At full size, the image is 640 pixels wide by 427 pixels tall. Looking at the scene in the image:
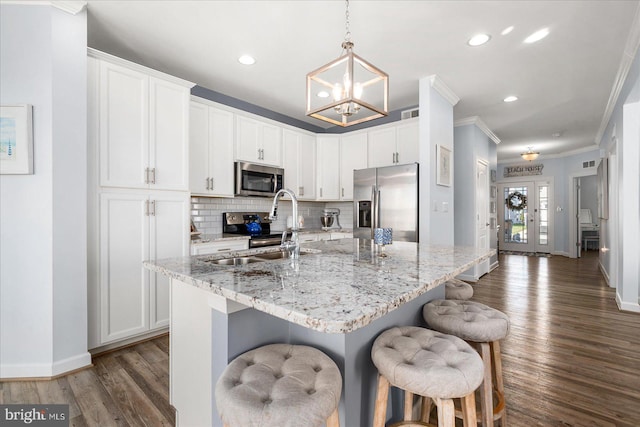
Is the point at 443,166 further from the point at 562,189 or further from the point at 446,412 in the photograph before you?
the point at 562,189

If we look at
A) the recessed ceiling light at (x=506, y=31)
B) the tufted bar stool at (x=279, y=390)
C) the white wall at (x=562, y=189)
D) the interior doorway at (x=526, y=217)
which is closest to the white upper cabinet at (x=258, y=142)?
the recessed ceiling light at (x=506, y=31)

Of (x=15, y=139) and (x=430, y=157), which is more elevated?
(x=430, y=157)

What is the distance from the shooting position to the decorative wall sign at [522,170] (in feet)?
27.0

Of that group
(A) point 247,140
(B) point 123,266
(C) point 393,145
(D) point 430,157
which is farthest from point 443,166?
(B) point 123,266

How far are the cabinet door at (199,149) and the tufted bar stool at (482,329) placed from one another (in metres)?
2.63

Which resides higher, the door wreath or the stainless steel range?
the door wreath

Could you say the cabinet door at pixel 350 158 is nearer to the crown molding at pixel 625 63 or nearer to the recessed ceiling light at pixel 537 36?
the recessed ceiling light at pixel 537 36

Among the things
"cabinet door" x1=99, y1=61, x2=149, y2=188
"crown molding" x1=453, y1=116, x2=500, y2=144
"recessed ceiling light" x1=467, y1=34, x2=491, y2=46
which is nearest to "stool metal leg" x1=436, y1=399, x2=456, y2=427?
"cabinet door" x1=99, y1=61, x2=149, y2=188

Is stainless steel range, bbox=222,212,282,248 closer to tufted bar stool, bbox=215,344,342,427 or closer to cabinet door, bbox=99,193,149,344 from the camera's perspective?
cabinet door, bbox=99,193,149,344

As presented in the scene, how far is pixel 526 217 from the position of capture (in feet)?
27.9

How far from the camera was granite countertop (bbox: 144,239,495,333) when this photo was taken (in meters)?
0.75

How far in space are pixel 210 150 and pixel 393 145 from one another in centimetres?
234

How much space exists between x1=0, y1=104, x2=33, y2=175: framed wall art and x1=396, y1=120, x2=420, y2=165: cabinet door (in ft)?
11.9

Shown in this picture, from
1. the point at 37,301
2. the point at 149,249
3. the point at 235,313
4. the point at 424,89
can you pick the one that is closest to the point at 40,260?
the point at 37,301
